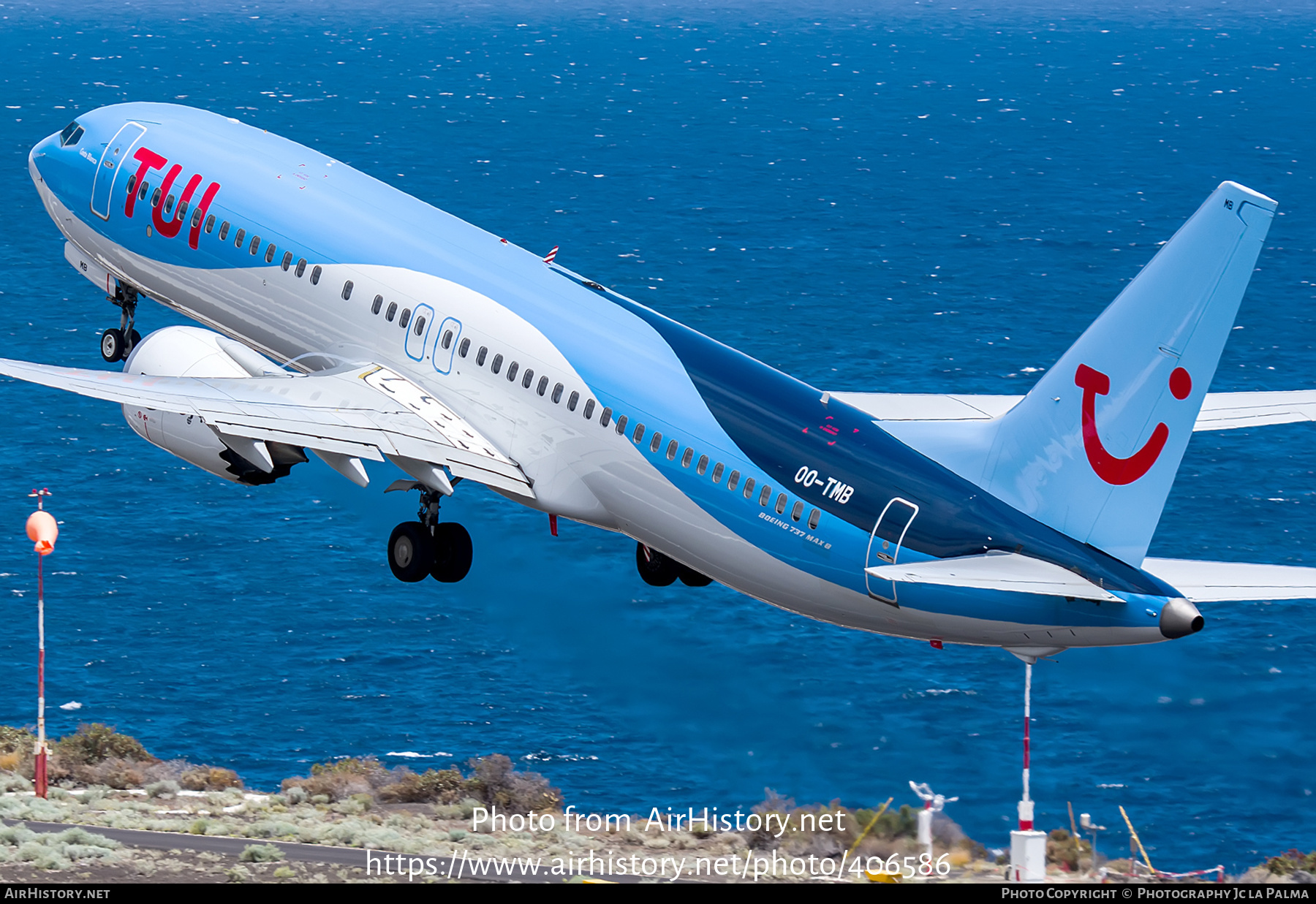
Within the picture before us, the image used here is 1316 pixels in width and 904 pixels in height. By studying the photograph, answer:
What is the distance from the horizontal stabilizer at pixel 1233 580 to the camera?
3622cm

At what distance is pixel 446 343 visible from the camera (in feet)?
169

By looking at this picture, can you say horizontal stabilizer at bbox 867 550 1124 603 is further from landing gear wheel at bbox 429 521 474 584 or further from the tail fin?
landing gear wheel at bbox 429 521 474 584

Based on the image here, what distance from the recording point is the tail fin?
37.6 m

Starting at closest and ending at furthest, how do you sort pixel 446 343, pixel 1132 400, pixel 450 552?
1. pixel 1132 400
2. pixel 446 343
3. pixel 450 552

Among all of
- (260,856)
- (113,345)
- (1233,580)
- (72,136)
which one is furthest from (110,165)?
(1233,580)

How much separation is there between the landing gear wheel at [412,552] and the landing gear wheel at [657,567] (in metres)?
6.23

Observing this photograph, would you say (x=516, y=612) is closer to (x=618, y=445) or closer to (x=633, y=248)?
(x=618, y=445)

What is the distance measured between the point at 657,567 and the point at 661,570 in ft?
0.48

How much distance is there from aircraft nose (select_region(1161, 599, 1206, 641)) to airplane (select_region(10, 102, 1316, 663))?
0.27 feet

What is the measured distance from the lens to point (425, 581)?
103625 millimetres

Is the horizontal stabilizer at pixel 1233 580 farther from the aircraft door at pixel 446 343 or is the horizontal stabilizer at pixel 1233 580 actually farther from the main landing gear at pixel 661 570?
the aircraft door at pixel 446 343

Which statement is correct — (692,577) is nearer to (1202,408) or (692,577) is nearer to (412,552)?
(412,552)

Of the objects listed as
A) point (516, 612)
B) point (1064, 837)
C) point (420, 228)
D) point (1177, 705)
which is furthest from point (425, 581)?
point (420, 228)

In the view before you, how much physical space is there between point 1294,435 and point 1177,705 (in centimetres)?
3648
